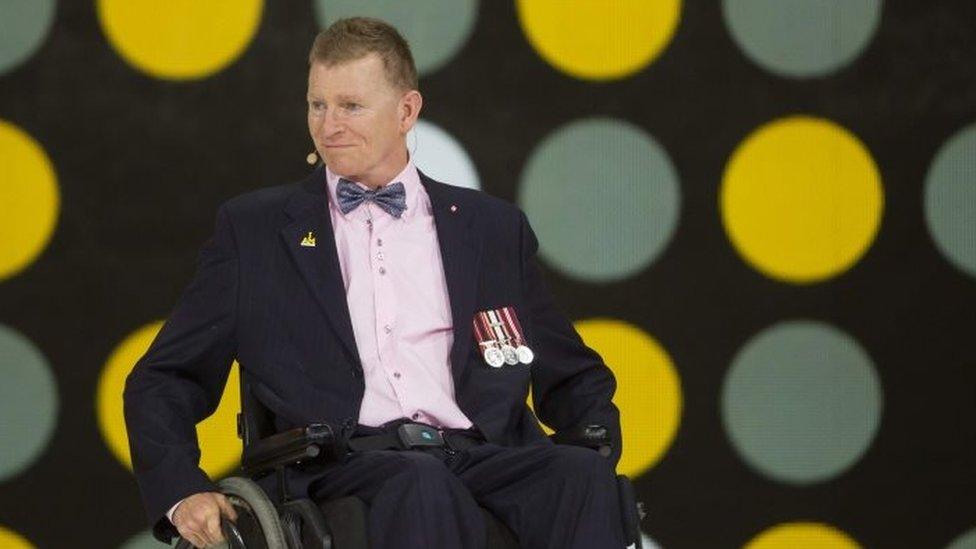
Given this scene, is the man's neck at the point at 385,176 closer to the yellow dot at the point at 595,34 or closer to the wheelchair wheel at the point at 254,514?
the wheelchair wheel at the point at 254,514

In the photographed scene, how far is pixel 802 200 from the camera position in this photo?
419cm

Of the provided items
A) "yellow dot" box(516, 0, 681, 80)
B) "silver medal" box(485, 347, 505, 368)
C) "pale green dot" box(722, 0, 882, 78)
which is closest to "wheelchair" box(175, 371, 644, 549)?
"silver medal" box(485, 347, 505, 368)

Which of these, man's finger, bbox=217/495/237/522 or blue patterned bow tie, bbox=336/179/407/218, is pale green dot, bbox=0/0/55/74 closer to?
blue patterned bow tie, bbox=336/179/407/218

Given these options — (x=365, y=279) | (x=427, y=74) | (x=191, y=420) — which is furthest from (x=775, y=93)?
(x=191, y=420)

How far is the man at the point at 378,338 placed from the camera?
9.28 feet

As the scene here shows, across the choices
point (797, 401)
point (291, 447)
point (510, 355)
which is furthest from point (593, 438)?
point (797, 401)

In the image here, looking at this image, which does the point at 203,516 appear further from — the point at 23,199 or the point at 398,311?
the point at 23,199

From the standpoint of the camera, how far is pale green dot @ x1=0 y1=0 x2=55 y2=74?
12.8 ft

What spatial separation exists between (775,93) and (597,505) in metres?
1.66

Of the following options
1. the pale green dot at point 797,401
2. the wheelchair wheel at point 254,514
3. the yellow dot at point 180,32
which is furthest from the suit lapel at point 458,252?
the pale green dot at point 797,401

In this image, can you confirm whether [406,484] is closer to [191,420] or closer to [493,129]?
[191,420]

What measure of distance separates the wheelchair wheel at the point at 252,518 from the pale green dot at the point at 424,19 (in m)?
1.46

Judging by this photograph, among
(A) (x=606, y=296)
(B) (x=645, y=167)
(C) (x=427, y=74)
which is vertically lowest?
(A) (x=606, y=296)

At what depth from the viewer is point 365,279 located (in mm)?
3070
